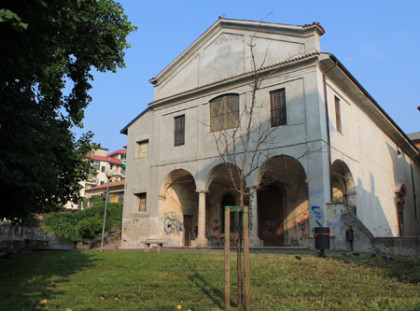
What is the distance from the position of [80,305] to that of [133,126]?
21.0 meters

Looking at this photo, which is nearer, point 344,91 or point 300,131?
point 300,131

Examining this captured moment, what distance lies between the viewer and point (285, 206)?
22.8 m

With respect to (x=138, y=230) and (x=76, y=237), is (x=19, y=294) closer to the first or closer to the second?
(x=138, y=230)

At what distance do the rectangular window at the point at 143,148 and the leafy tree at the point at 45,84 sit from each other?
40.0 feet

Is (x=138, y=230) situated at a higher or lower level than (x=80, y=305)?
higher

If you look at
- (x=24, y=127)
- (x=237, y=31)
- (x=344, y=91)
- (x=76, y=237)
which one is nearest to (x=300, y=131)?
(x=344, y=91)

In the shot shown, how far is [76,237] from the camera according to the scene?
35188 mm

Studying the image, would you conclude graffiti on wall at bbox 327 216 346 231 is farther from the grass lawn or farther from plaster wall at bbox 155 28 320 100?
plaster wall at bbox 155 28 320 100

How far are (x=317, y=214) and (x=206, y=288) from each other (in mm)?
10670

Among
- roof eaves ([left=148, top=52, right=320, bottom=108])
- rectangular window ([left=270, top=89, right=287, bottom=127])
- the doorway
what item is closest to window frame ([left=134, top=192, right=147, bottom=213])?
the doorway

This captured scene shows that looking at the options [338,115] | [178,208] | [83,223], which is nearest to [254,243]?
[178,208]

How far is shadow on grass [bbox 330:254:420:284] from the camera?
7485 mm

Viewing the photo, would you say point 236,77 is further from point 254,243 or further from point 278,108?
point 254,243

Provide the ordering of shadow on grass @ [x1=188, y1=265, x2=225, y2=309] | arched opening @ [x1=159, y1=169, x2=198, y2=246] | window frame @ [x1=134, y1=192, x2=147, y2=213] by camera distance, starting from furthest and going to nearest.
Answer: window frame @ [x1=134, y1=192, x2=147, y2=213]
arched opening @ [x1=159, y1=169, x2=198, y2=246]
shadow on grass @ [x1=188, y1=265, x2=225, y2=309]
